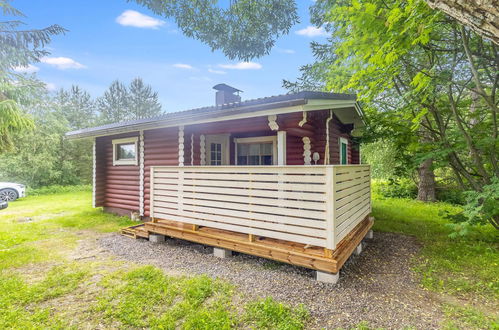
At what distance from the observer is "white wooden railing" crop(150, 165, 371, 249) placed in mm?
2922

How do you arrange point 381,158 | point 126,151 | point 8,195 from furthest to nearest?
point 381,158 → point 8,195 → point 126,151

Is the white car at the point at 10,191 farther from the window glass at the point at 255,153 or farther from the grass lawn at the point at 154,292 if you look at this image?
the window glass at the point at 255,153

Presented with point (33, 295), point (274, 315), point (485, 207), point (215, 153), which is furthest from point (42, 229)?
point (485, 207)

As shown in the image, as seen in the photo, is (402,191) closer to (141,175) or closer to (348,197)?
(348,197)

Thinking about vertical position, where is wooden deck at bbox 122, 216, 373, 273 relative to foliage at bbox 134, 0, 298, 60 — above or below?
below

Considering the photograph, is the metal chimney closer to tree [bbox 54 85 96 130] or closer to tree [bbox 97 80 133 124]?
tree [bbox 54 85 96 130]

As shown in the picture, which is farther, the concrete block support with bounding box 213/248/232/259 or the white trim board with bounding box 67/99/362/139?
the concrete block support with bounding box 213/248/232/259

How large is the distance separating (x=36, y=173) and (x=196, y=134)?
45.3ft

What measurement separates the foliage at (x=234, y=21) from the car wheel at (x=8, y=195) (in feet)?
30.9

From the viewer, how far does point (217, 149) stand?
6.36m

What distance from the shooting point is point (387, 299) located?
2.55 metres

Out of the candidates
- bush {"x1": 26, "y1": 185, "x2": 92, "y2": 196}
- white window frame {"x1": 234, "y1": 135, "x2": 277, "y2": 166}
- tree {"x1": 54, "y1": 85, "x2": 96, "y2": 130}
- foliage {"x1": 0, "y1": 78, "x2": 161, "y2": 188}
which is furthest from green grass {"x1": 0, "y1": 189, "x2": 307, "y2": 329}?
tree {"x1": 54, "y1": 85, "x2": 96, "y2": 130}

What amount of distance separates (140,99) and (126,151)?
68.5 ft

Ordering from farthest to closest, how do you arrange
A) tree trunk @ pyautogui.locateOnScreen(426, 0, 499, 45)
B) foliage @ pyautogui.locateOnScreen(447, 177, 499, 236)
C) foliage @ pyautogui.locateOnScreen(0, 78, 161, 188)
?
foliage @ pyautogui.locateOnScreen(0, 78, 161, 188) < foliage @ pyautogui.locateOnScreen(447, 177, 499, 236) < tree trunk @ pyautogui.locateOnScreen(426, 0, 499, 45)
